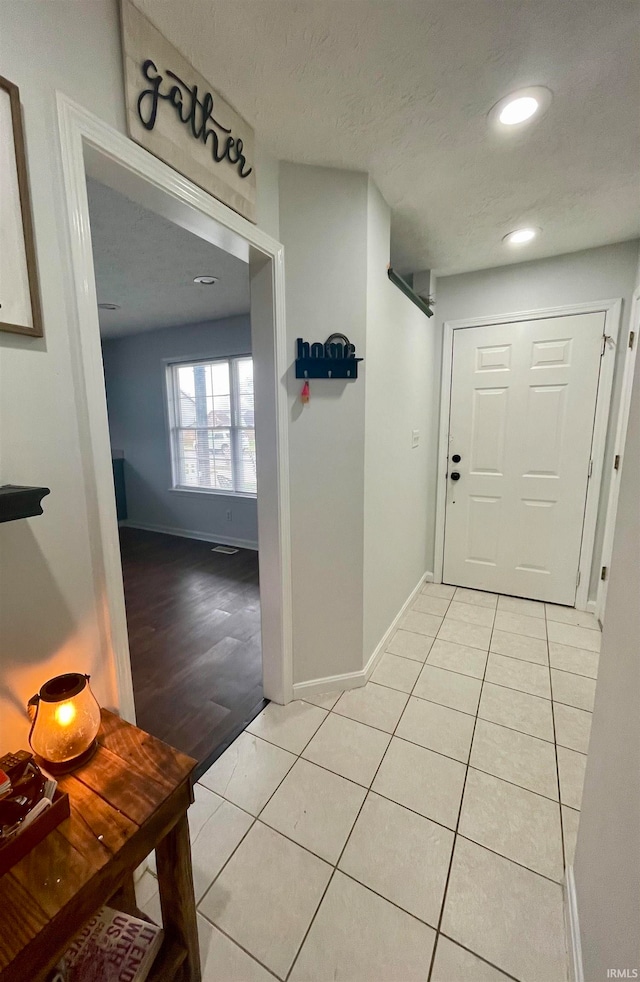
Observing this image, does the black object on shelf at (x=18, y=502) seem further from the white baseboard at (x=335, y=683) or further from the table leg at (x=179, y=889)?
the white baseboard at (x=335, y=683)

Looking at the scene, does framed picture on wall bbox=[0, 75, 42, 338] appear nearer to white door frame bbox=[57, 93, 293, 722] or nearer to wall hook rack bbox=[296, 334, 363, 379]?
A: white door frame bbox=[57, 93, 293, 722]

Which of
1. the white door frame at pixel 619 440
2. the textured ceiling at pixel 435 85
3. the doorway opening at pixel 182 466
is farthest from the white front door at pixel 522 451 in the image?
the doorway opening at pixel 182 466

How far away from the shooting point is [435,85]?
1.26 meters

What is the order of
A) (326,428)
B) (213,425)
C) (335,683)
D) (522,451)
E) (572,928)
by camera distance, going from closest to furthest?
(572,928) → (326,428) → (335,683) → (522,451) → (213,425)

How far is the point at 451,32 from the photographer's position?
1.10 meters

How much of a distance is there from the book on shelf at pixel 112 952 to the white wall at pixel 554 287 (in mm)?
3038

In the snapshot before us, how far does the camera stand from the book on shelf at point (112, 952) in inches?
33.6

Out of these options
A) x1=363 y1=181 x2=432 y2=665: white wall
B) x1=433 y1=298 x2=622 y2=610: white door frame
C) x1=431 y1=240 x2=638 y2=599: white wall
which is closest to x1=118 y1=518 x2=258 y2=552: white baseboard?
x1=363 y1=181 x2=432 y2=665: white wall

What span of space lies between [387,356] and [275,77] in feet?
3.87

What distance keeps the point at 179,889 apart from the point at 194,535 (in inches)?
161

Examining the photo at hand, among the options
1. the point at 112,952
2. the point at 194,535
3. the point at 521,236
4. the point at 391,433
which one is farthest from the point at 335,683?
the point at 194,535

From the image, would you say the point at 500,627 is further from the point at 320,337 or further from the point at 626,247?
the point at 626,247

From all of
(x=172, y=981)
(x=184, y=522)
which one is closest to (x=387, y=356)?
(x=172, y=981)

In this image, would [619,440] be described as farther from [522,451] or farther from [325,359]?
[325,359]
